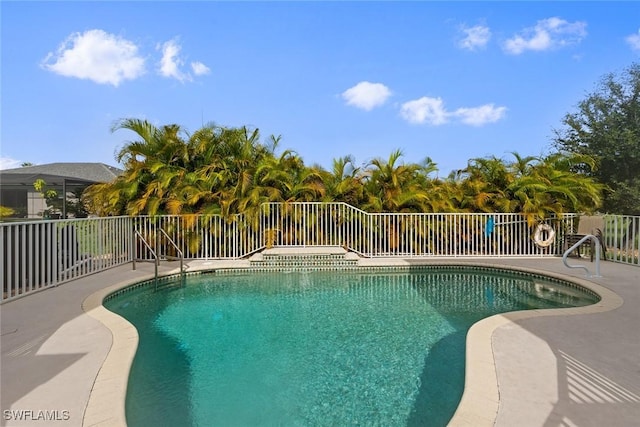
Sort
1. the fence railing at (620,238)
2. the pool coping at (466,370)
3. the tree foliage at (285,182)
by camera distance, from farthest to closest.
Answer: the tree foliage at (285,182), the fence railing at (620,238), the pool coping at (466,370)

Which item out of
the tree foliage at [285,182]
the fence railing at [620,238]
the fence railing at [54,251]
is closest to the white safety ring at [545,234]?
the tree foliage at [285,182]

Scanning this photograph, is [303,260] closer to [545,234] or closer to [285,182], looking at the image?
[285,182]

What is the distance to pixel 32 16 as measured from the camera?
23.3ft

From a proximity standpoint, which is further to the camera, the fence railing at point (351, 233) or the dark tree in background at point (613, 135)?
the dark tree in background at point (613, 135)

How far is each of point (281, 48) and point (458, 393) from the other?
1036 centimetres

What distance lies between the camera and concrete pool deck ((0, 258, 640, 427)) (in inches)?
85.3

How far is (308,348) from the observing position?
3.83 meters

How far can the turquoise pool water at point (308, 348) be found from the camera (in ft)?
8.71

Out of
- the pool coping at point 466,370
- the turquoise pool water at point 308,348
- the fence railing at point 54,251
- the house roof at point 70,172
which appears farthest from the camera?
the house roof at point 70,172

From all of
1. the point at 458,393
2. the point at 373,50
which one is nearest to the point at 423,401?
the point at 458,393

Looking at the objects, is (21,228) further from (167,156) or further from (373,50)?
(373,50)

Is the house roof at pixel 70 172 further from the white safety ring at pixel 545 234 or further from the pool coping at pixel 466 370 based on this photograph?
the white safety ring at pixel 545 234

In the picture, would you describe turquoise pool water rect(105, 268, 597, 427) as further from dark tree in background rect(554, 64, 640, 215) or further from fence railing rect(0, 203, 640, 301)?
dark tree in background rect(554, 64, 640, 215)

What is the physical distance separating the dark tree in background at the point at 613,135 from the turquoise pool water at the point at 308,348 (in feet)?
31.2
